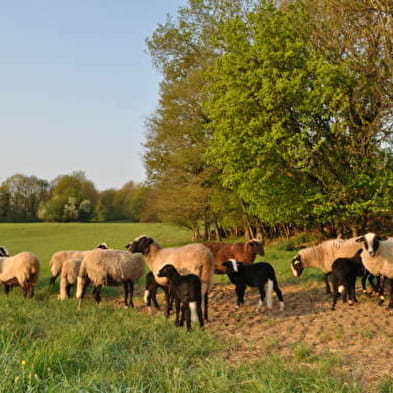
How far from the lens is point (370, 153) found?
1606cm

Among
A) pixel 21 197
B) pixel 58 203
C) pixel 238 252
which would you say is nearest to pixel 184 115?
pixel 238 252

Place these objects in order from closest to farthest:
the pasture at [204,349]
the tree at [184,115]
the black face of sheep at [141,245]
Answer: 1. the pasture at [204,349]
2. the black face of sheep at [141,245]
3. the tree at [184,115]

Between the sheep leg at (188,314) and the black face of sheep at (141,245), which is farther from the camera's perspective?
the black face of sheep at (141,245)

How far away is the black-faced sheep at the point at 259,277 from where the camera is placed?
404 inches

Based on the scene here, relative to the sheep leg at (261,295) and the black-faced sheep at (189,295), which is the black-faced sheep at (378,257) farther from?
the black-faced sheep at (189,295)

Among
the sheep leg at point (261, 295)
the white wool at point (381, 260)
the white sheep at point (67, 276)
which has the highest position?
the white wool at point (381, 260)

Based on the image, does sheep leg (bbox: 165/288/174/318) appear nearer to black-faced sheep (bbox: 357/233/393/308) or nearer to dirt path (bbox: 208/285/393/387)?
dirt path (bbox: 208/285/393/387)

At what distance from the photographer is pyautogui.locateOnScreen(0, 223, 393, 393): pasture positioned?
4488 millimetres

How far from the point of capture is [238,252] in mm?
13375

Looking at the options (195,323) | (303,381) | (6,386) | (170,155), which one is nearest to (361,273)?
(195,323)

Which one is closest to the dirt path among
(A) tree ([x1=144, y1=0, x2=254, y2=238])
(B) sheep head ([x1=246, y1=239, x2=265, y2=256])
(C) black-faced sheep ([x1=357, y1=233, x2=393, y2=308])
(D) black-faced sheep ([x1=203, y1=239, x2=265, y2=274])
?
A: (C) black-faced sheep ([x1=357, y1=233, x2=393, y2=308])

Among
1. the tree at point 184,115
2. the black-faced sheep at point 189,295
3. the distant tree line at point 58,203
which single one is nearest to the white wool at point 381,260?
the black-faced sheep at point 189,295

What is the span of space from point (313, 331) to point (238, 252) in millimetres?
5497

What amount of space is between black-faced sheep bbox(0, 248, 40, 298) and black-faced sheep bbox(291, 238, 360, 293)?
8.03 m
